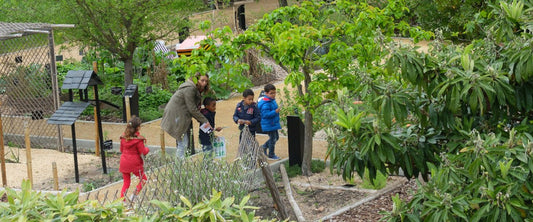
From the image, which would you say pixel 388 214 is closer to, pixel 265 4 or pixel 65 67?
pixel 65 67

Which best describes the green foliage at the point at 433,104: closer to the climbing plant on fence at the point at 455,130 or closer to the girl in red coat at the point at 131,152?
the climbing plant on fence at the point at 455,130

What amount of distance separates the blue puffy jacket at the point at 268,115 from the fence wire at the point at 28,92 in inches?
170

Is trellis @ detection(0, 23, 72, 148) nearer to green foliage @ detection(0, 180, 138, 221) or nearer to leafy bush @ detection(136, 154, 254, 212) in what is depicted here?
leafy bush @ detection(136, 154, 254, 212)

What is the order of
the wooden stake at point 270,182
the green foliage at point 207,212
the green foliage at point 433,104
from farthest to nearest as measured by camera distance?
the wooden stake at point 270,182 < the green foliage at point 433,104 < the green foliage at point 207,212

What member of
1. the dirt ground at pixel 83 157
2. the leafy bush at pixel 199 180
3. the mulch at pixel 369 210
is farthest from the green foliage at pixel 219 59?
the leafy bush at pixel 199 180

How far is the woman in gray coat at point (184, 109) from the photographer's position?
426 inches

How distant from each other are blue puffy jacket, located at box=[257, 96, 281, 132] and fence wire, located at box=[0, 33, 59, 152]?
431 cm

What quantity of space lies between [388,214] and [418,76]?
109 cm

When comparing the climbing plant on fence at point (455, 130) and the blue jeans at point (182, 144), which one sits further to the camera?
the blue jeans at point (182, 144)

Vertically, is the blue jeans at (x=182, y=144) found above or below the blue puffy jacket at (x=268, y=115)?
below

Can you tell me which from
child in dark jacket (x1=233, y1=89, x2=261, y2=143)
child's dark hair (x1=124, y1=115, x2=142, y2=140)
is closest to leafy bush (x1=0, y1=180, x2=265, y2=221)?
child's dark hair (x1=124, y1=115, x2=142, y2=140)

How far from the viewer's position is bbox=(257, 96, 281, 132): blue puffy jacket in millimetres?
11336

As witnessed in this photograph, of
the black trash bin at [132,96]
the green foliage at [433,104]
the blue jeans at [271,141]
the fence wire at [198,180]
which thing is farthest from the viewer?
the black trash bin at [132,96]

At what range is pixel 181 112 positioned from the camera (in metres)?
10.9
